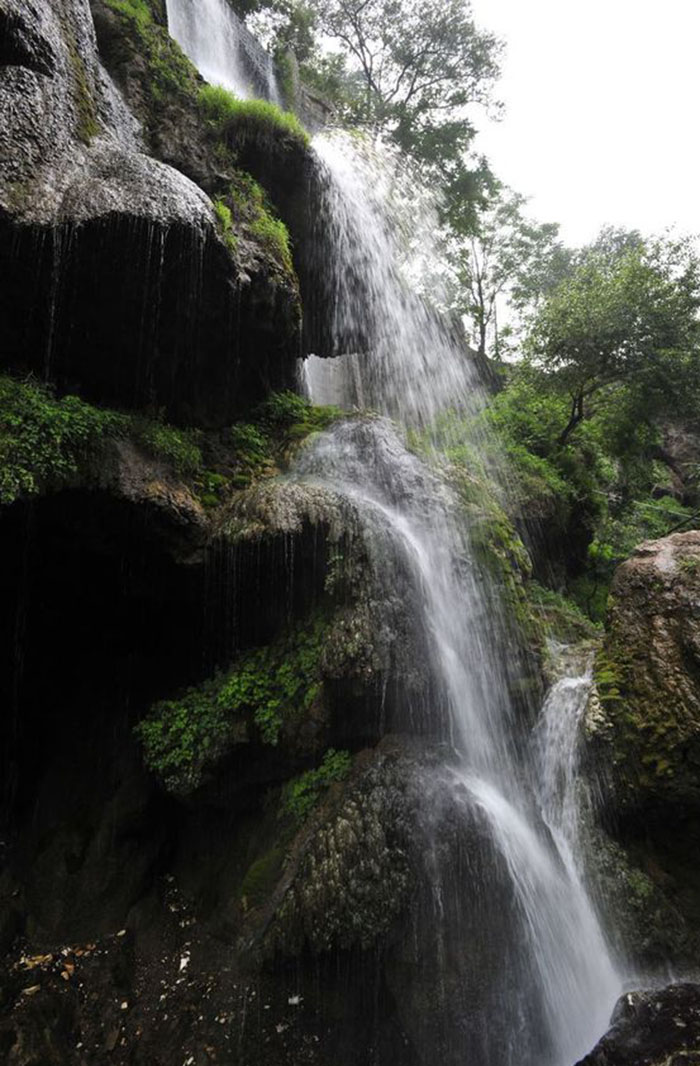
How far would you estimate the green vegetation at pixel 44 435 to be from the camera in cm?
460

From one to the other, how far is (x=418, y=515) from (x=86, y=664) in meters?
5.00

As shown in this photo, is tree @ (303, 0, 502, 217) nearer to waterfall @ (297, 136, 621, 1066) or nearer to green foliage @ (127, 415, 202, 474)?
waterfall @ (297, 136, 621, 1066)

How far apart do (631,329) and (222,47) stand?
39.5 feet

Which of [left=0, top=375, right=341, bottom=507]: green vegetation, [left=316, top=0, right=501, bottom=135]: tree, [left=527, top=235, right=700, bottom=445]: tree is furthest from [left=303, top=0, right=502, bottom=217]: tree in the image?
[left=0, top=375, right=341, bottom=507]: green vegetation

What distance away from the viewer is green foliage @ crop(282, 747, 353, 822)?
5348 mm

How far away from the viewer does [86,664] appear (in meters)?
6.85

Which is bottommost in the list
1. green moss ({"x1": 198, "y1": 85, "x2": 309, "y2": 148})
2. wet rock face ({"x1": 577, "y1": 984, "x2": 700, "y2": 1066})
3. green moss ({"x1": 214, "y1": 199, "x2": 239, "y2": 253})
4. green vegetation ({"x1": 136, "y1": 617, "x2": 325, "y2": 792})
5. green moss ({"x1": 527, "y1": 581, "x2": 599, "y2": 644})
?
wet rock face ({"x1": 577, "y1": 984, "x2": 700, "y2": 1066})

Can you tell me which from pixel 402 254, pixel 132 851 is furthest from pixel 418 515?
pixel 402 254

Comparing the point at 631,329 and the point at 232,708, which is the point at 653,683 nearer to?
the point at 232,708

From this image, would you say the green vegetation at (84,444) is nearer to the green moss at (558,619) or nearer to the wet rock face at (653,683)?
the green moss at (558,619)

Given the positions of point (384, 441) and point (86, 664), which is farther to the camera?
point (384, 441)

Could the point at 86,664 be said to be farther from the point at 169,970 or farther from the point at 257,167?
the point at 257,167

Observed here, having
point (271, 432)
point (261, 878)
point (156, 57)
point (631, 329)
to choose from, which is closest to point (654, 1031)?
point (261, 878)

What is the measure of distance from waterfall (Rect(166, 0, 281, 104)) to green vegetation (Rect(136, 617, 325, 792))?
12.3 meters
